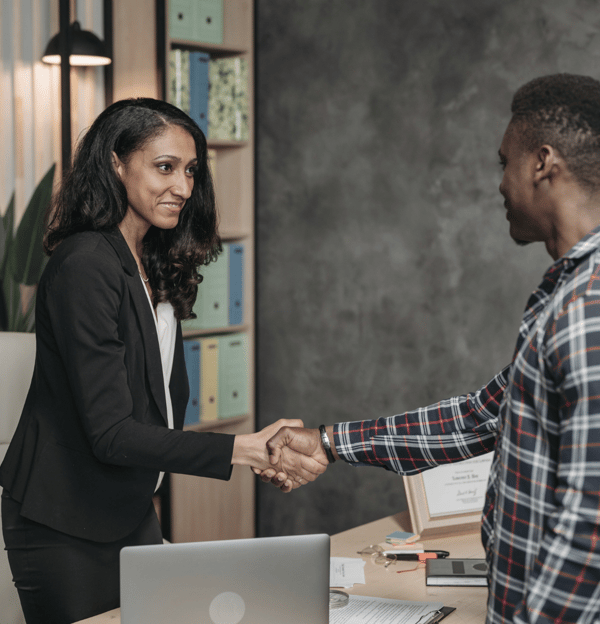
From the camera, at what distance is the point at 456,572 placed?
5.51ft

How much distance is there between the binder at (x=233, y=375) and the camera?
3.48 meters

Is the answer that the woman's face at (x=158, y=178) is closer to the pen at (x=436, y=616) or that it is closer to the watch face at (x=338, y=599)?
the watch face at (x=338, y=599)

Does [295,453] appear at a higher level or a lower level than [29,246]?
lower

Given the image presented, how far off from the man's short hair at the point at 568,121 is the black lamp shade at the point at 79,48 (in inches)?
84.7

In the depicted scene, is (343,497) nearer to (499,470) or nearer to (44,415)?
(44,415)

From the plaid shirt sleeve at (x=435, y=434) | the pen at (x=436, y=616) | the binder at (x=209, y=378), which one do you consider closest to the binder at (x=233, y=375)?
the binder at (x=209, y=378)

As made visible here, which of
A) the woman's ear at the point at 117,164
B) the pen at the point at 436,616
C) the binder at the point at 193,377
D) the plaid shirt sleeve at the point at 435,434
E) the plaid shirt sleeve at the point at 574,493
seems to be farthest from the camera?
the binder at the point at 193,377

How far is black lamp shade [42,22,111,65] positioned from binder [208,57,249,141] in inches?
22.7

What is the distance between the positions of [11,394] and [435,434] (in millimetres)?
1179

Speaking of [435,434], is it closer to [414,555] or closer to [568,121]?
[414,555]

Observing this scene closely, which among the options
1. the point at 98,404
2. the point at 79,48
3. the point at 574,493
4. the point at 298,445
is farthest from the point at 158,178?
the point at 79,48

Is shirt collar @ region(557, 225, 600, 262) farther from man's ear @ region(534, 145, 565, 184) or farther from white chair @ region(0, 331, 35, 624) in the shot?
white chair @ region(0, 331, 35, 624)

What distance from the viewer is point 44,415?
5.38 feet

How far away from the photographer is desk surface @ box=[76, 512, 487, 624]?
1488mm
